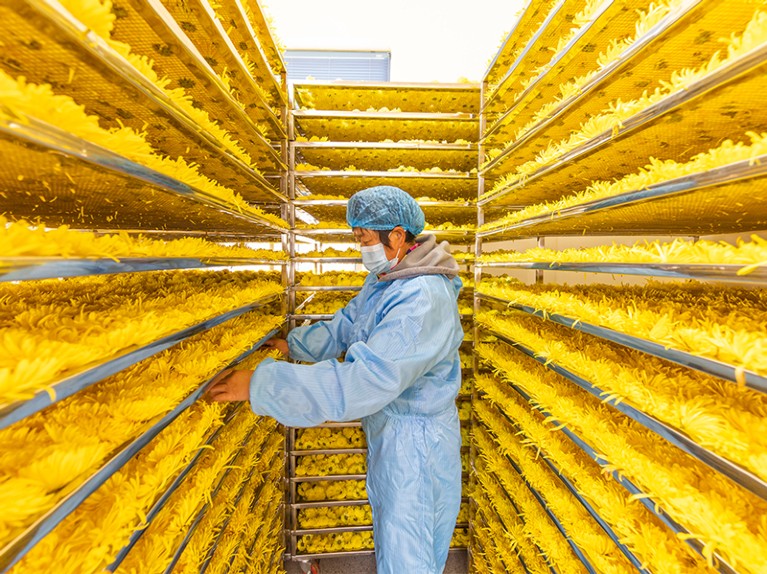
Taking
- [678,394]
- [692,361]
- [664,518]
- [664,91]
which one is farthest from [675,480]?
[664,91]

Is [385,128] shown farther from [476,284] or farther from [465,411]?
[465,411]

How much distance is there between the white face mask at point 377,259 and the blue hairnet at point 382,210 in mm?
116

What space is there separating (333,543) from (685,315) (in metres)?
3.45

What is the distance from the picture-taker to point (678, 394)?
1256 millimetres

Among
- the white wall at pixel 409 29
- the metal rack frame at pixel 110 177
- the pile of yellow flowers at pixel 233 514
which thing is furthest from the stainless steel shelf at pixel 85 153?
the white wall at pixel 409 29

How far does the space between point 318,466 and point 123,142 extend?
126 inches

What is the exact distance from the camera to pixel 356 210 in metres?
2.13

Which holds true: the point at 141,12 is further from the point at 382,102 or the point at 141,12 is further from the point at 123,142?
the point at 382,102

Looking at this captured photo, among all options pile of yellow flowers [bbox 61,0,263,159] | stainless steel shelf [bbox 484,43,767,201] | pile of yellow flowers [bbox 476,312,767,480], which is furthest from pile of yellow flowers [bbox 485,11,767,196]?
pile of yellow flowers [bbox 61,0,263,159]

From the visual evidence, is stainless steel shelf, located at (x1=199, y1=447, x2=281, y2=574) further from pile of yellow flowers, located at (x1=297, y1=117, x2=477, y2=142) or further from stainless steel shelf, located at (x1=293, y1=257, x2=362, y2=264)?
pile of yellow flowers, located at (x1=297, y1=117, x2=477, y2=142)

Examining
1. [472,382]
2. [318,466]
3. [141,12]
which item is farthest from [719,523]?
[318,466]

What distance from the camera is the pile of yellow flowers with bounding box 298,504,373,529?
3.38 m

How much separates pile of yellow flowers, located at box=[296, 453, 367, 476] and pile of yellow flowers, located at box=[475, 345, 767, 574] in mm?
2063

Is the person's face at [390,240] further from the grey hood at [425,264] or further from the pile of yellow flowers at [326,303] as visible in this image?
the pile of yellow flowers at [326,303]
